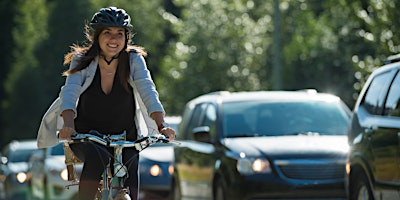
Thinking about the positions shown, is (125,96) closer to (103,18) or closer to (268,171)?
(103,18)

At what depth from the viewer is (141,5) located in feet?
293

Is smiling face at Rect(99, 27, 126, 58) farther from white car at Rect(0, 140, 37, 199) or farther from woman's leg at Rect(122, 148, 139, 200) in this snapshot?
white car at Rect(0, 140, 37, 199)

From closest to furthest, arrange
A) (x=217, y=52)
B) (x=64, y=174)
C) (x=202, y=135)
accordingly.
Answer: (x=202, y=135)
(x=64, y=174)
(x=217, y=52)

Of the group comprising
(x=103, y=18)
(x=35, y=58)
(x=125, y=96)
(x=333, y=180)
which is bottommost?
(x=35, y=58)

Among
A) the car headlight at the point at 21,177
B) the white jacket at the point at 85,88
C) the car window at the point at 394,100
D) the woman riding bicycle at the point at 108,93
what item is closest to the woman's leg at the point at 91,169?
the woman riding bicycle at the point at 108,93

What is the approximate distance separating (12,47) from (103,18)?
278 feet

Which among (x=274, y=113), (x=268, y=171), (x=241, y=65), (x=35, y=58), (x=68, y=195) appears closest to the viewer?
(x=268, y=171)

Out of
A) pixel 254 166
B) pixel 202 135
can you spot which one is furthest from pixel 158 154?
pixel 254 166

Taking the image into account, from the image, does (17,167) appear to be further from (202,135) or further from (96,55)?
(96,55)

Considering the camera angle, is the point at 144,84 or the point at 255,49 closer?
the point at 144,84

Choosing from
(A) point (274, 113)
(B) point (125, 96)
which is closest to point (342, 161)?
(A) point (274, 113)

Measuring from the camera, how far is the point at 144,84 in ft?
27.6

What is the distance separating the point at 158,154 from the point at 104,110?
10.7 meters

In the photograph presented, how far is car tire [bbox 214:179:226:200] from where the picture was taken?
45.2 feet
